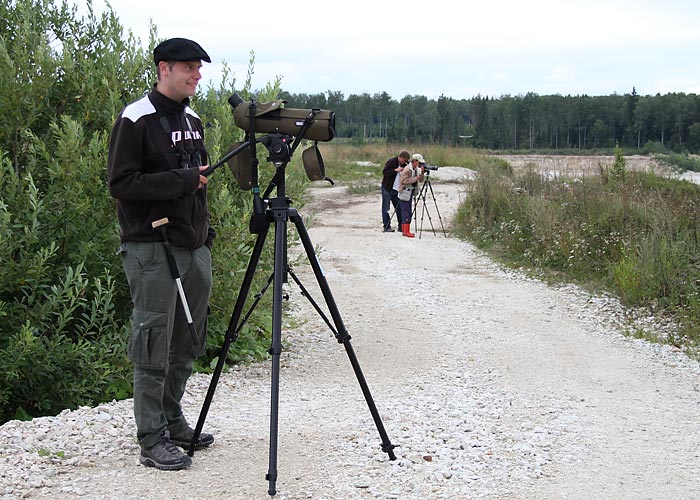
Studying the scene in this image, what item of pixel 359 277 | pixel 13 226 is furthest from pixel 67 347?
pixel 359 277

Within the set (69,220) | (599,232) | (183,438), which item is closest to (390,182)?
(599,232)

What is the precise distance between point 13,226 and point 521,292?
6974 mm

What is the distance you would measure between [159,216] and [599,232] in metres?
9.23

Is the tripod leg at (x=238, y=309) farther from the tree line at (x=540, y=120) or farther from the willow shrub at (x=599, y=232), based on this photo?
the tree line at (x=540, y=120)

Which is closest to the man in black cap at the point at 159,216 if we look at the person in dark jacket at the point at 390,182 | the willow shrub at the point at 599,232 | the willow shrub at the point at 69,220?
the willow shrub at the point at 69,220

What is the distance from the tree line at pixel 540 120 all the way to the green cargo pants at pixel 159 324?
168ft

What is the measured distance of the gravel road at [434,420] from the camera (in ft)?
14.2

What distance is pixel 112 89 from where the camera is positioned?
6723 millimetres

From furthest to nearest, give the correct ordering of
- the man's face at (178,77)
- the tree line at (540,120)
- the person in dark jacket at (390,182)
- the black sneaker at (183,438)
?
1. the tree line at (540,120)
2. the person in dark jacket at (390,182)
3. the black sneaker at (183,438)
4. the man's face at (178,77)

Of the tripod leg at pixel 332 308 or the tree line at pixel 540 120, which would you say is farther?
the tree line at pixel 540 120

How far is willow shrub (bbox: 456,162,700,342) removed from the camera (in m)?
9.48

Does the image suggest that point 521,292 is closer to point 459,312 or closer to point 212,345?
point 459,312

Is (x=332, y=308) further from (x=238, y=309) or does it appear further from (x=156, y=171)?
(x=156, y=171)

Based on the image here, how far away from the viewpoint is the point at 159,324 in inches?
163
